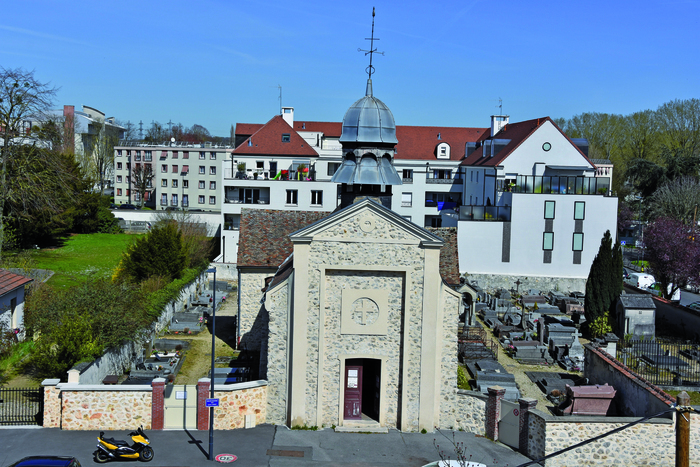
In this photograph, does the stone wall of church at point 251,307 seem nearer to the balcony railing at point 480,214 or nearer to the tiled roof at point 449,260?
the tiled roof at point 449,260

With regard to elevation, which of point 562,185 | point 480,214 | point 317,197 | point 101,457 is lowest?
point 101,457

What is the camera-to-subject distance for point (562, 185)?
44656 mm

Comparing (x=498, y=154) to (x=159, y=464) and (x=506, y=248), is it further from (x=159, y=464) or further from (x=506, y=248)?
(x=159, y=464)

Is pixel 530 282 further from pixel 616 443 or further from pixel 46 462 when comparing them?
pixel 46 462

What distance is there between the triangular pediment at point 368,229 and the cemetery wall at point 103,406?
22.2 feet

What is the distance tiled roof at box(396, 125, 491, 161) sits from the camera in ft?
209

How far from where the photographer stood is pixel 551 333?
31.3 meters

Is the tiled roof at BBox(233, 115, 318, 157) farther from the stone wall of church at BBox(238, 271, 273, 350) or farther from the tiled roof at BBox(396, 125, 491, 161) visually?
the stone wall of church at BBox(238, 271, 273, 350)

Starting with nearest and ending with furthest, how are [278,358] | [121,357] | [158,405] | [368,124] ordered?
[158,405] → [278,358] → [368,124] → [121,357]

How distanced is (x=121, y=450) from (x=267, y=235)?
47.7 feet

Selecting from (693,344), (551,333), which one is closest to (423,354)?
(551,333)

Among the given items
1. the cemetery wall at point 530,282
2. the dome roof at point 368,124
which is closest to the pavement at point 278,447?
the dome roof at point 368,124

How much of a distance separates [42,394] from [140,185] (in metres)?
62.3

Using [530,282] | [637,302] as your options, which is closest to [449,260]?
[637,302]
